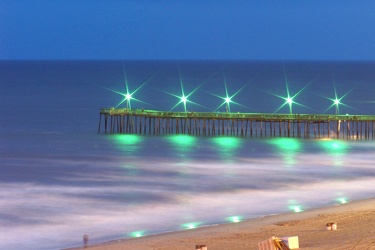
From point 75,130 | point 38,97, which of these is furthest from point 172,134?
point 38,97

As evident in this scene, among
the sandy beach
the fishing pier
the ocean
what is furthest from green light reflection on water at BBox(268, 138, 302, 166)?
the sandy beach

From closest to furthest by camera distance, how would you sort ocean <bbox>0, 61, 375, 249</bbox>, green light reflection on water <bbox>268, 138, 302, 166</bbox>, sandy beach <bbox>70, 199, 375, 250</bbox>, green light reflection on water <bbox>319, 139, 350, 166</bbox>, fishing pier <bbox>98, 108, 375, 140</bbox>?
sandy beach <bbox>70, 199, 375, 250</bbox> → ocean <bbox>0, 61, 375, 249</bbox> → green light reflection on water <bbox>319, 139, 350, 166</bbox> → green light reflection on water <bbox>268, 138, 302, 166</bbox> → fishing pier <bbox>98, 108, 375, 140</bbox>

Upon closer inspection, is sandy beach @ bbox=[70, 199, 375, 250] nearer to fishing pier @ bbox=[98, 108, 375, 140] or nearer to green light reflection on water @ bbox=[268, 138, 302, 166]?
green light reflection on water @ bbox=[268, 138, 302, 166]

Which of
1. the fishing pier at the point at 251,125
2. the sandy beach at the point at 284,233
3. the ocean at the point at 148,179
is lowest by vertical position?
the sandy beach at the point at 284,233

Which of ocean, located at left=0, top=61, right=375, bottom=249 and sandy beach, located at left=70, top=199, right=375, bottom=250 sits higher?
ocean, located at left=0, top=61, right=375, bottom=249

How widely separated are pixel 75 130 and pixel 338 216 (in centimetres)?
3989

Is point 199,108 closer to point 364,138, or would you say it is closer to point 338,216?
point 364,138

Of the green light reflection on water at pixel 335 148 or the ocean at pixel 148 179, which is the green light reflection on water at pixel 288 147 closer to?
the ocean at pixel 148 179

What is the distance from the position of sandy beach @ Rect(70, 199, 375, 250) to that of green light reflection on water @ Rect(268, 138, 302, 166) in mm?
17107

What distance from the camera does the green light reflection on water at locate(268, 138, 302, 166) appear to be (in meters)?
46.8

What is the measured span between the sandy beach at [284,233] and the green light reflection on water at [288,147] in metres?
17.1

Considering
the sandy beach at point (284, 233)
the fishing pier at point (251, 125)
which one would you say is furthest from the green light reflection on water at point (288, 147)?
the sandy beach at point (284, 233)

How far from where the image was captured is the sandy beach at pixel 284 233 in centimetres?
2162

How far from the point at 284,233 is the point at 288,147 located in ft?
93.4
